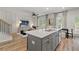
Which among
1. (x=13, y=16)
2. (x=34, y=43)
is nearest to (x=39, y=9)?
(x=13, y=16)

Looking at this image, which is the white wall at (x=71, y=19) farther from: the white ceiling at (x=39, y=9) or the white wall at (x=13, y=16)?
the white wall at (x=13, y=16)

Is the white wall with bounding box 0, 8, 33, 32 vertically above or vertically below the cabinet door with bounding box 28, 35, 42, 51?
above

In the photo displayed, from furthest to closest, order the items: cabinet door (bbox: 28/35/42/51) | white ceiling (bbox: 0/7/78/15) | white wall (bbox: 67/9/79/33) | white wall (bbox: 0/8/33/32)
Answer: white wall (bbox: 67/9/79/33), cabinet door (bbox: 28/35/42/51), white ceiling (bbox: 0/7/78/15), white wall (bbox: 0/8/33/32)

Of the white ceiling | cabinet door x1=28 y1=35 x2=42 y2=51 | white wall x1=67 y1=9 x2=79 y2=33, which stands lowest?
cabinet door x1=28 y1=35 x2=42 y2=51

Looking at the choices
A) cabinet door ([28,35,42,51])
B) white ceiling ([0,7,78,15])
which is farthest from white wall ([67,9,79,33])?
cabinet door ([28,35,42,51])

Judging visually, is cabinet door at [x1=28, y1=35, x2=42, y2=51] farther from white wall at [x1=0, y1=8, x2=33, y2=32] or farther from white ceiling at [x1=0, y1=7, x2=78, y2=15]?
white ceiling at [x1=0, y1=7, x2=78, y2=15]

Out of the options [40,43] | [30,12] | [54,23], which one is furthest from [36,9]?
[40,43]

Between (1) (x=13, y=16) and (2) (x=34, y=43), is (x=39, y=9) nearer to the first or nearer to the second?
(1) (x=13, y=16)

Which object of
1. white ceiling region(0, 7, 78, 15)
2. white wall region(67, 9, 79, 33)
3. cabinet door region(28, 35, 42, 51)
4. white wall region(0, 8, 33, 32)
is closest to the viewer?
white wall region(0, 8, 33, 32)
